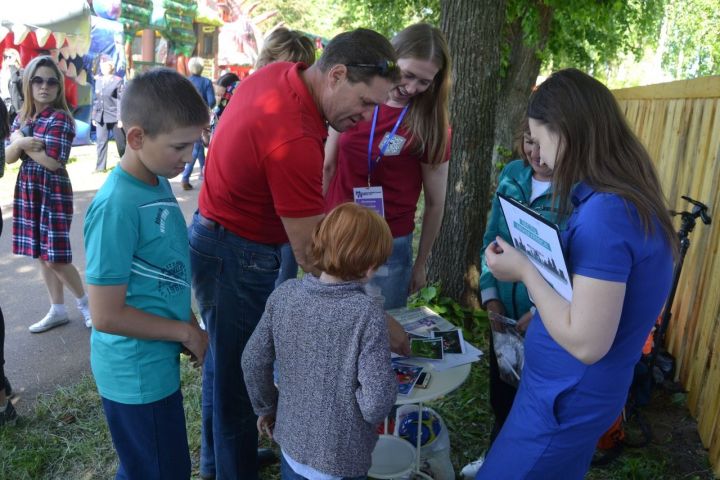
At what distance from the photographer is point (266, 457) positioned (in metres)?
2.77

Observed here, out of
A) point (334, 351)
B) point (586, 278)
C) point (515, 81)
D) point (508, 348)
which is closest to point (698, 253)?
point (508, 348)

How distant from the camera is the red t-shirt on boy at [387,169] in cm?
259

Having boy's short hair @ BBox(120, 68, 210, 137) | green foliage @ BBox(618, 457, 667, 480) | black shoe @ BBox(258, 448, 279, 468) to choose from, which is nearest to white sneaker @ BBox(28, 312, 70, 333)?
black shoe @ BBox(258, 448, 279, 468)

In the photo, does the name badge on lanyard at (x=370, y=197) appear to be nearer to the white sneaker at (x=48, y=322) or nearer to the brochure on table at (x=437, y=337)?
the brochure on table at (x=437, y=337)

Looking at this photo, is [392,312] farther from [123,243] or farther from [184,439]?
[123,243]

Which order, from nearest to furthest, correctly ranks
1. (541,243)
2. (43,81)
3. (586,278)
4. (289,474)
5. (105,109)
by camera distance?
(586,278), (541,243), (289,474), (43,81), (105,109)

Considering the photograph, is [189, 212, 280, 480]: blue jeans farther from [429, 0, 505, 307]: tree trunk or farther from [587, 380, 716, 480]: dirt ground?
[429, 0, 505, 307]: tree trunk

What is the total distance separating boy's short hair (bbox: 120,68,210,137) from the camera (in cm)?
167

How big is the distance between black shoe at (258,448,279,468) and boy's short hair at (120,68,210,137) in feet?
5.74

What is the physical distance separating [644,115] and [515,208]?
5152 millimetres

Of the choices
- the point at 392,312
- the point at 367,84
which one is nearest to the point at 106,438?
the point at 392,312

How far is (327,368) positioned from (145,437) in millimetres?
631

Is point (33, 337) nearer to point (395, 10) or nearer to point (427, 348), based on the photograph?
point (427, 348)

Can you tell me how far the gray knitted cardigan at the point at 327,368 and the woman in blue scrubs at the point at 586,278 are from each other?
A: 43cm
